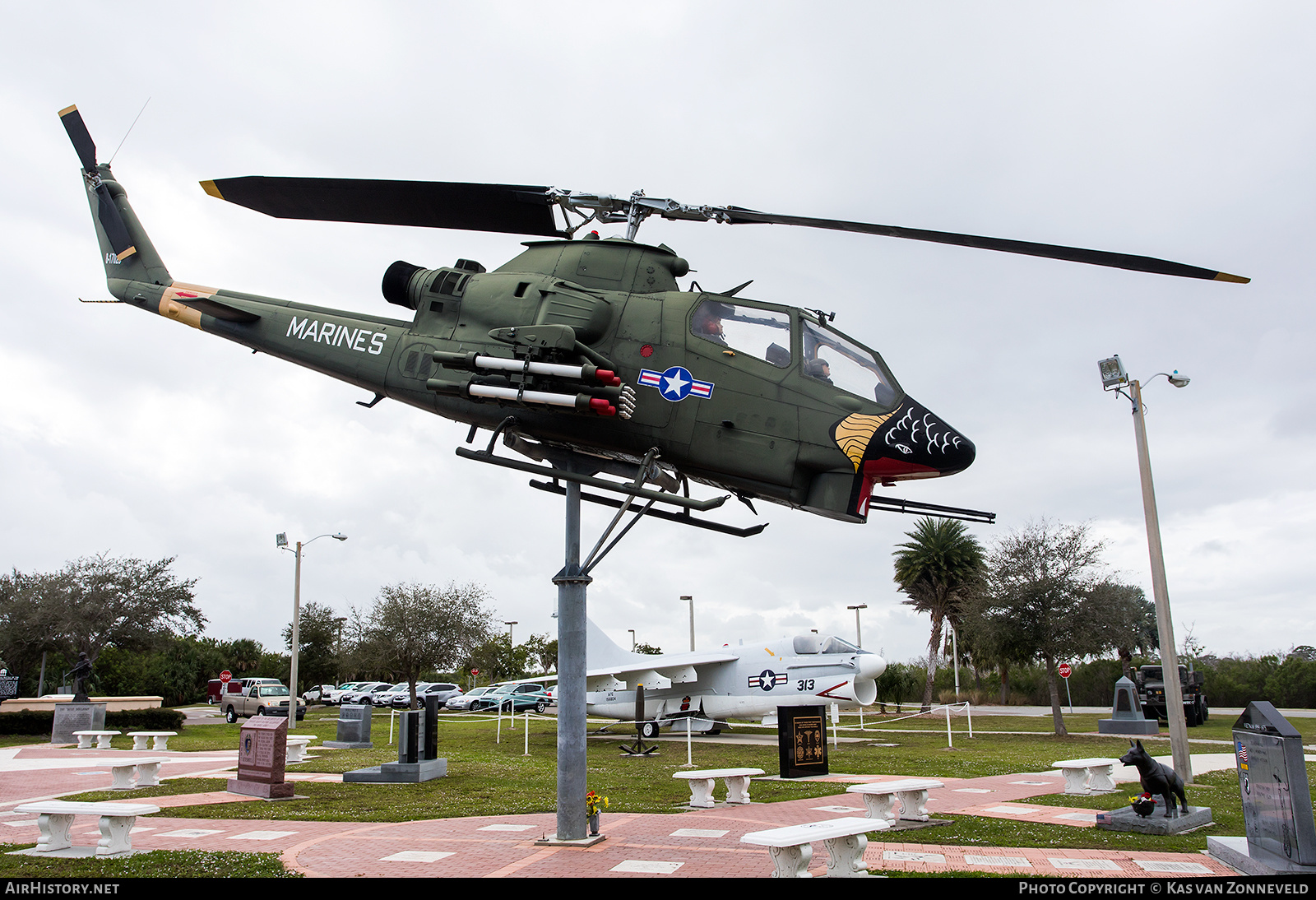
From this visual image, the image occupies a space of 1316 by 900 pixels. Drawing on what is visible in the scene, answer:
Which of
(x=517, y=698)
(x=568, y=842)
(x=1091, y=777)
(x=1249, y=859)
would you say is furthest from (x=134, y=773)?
(x=517, y=698)

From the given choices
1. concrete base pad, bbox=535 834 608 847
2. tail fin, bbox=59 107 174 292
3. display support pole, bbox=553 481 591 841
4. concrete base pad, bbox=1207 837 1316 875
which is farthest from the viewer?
tail fin, bbox=59 107 174 292

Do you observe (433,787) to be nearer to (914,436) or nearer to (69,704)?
(914,436)

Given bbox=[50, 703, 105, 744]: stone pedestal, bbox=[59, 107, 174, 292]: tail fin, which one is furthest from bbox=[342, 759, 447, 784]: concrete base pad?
bbox=[50, 703, 105, 744]: stone pedestal

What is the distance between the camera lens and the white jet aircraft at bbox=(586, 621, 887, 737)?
24516 millimetres

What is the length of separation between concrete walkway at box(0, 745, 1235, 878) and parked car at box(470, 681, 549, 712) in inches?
→ 1203

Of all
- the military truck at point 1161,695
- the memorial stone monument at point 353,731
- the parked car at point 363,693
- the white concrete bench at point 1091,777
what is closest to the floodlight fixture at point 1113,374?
the white concrete bench at point 1091,777

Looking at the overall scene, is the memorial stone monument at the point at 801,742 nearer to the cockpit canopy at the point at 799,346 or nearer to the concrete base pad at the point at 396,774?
the concrete base pad at the point at 396,774

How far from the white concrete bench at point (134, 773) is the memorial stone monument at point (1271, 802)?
1558 cm

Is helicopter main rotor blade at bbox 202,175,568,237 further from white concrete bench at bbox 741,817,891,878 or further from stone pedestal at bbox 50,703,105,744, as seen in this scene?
stone pedestal at bbox 50,703,105,744

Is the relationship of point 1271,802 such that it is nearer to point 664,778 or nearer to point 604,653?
point 664,778

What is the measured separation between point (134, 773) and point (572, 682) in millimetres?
9846

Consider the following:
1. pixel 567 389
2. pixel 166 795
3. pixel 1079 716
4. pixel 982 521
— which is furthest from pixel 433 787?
pixel 1079 716

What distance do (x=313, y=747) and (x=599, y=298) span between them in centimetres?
2128

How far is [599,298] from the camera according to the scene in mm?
9078
